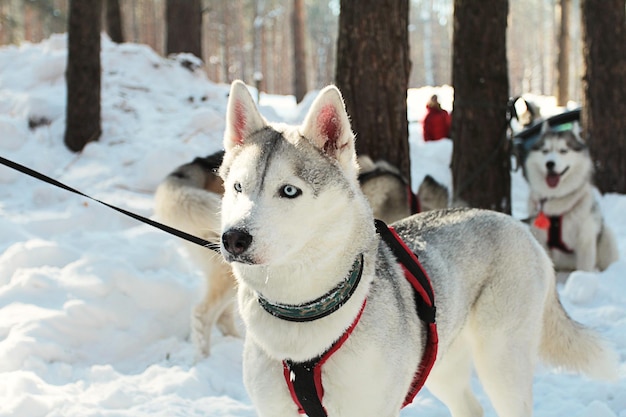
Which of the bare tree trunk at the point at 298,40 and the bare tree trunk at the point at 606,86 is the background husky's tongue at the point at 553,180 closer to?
the bare tree trunk at the point at 606,86

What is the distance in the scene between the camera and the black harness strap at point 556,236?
6.55m

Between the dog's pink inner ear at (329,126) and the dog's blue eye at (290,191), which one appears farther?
the dog's pink inner ear at (329,126)

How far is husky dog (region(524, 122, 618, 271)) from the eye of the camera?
650cm

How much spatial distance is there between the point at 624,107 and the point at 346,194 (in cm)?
813

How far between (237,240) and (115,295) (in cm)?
315

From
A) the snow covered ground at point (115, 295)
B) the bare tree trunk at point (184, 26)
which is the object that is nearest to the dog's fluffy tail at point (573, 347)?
the snow covered ground at point (115, 295)

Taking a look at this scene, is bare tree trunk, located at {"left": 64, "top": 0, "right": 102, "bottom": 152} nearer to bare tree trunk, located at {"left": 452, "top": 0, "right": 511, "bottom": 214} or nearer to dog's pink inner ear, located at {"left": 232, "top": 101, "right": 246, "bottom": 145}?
bare tree trunk, located at {"left": 452, "top": 0, "right": 511, "bottom": 214}

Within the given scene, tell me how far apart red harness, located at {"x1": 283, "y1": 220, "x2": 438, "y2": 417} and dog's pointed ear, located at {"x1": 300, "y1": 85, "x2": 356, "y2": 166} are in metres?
0.41

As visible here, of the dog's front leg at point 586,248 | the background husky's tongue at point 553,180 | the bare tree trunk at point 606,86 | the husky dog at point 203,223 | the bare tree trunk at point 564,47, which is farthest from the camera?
the bare tree trunk at point 564,47

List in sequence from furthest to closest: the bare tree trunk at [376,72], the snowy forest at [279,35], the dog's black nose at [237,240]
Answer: the snowy forest at [279,35] → the bare tree trunk at [376,72] → the dog's black nose at [237,240]

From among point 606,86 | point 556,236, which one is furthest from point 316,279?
point 606,86

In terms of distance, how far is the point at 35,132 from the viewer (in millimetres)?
8352

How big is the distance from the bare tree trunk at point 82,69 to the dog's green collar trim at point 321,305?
266 inches

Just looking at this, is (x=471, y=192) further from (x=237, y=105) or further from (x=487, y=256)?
(x=237, y=105)
